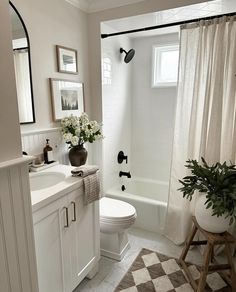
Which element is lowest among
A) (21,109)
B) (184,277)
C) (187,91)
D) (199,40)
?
(184,277)

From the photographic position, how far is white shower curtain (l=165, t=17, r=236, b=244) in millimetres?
1825

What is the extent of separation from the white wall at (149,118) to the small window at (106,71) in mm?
662

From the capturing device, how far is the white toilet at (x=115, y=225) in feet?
6.11

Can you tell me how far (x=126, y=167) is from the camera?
3113 millimetres

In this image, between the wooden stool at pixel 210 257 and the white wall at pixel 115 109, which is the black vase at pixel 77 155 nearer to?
the white wall at pixel 115 109

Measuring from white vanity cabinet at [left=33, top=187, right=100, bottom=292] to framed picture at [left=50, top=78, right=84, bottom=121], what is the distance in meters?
0.84

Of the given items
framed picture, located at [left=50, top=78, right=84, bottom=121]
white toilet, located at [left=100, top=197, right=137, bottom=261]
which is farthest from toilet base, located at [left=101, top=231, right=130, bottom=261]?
framed picture, located at [left=50, top=78, right=84, bottom=121]

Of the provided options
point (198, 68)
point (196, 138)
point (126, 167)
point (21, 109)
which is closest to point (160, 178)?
point (126, 167)

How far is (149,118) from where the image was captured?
305cm

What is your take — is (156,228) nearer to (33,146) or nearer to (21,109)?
(33,146)

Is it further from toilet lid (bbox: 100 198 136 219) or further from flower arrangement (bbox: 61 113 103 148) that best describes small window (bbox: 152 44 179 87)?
toilet lid (bbox: 100 198 136 219)

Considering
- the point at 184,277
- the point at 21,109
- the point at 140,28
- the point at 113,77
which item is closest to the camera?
the point at 21,109

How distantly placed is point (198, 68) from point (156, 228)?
170cm

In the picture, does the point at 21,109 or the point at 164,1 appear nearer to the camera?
the point at 21,109
